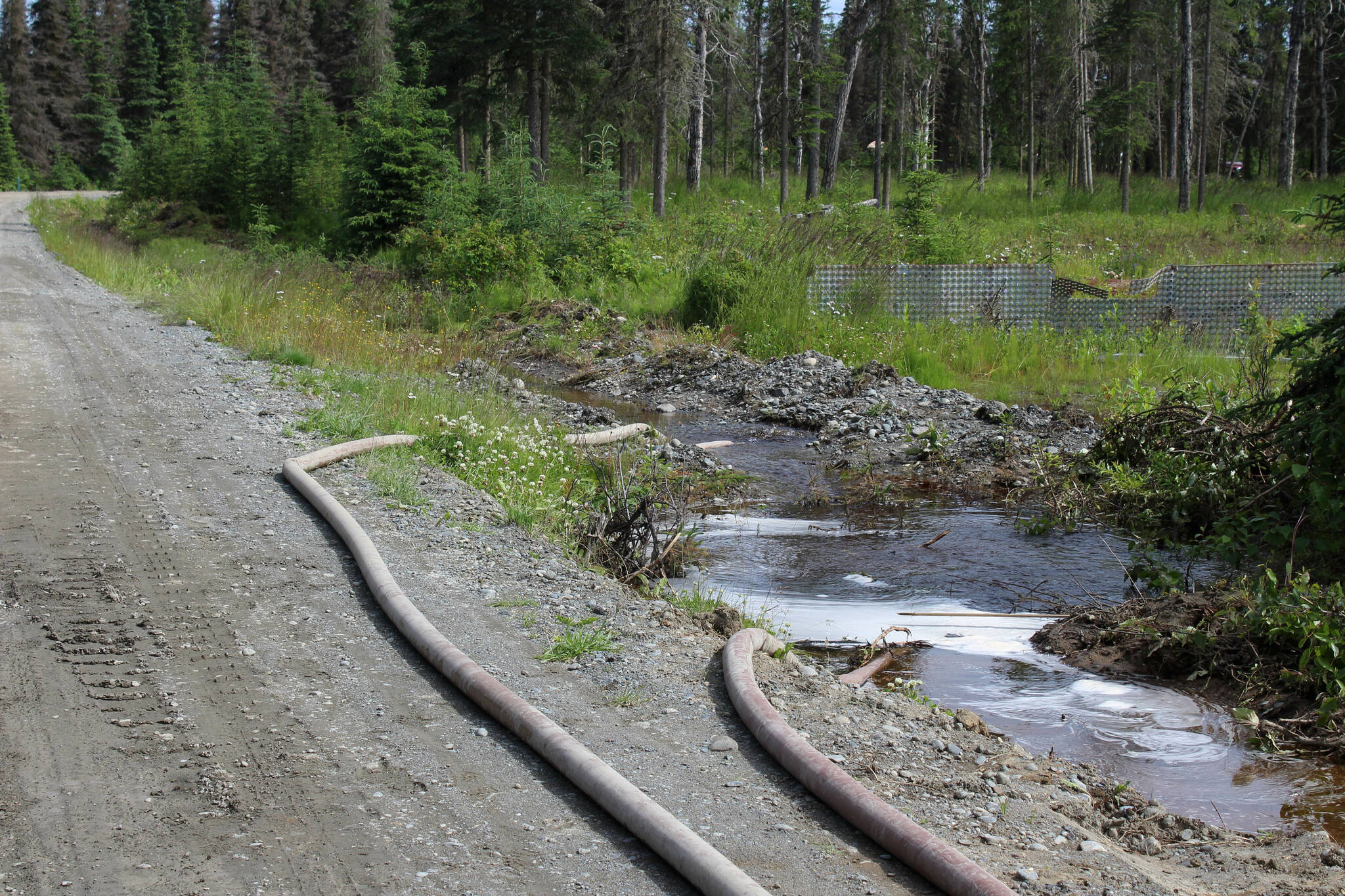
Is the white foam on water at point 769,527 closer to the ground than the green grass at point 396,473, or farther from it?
closer to the ground

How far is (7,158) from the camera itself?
191ft

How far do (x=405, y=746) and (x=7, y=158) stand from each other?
69.0m

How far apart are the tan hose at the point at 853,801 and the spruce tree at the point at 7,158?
67.5 metres

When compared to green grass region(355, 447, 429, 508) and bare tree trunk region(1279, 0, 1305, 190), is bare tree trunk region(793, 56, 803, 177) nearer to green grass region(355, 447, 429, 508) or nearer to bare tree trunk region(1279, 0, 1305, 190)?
bare tree trunk region(1279, 0, 1305, 190)

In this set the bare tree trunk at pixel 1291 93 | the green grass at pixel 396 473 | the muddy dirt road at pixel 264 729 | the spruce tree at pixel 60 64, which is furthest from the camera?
the spruce tree at pixel 60 64

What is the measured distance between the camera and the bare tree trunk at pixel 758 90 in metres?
44.6

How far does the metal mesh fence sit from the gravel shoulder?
11489mm

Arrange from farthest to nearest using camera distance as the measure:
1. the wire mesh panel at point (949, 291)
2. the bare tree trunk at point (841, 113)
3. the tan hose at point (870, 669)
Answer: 1. the bare tree trunk at point (841, 113)
2. the wire mesh panel at point (949, 291)
3. the tan hose at point (870, 669)

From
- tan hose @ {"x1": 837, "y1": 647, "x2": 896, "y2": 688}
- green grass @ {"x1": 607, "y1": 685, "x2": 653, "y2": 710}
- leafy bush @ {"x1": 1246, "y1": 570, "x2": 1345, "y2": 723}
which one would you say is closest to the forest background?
leafy bush @ {"x1": 1246, "y1": 570, "x2": 1345, "y2": 723}

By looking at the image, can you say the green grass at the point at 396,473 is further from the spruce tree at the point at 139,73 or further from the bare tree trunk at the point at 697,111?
the spruce tree at the point at 139,73

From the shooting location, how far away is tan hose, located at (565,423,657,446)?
9.35 metres

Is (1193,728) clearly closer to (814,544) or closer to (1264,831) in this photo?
(1264,831)

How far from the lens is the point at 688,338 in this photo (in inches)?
671

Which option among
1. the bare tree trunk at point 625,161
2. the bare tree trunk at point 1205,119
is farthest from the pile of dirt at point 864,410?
the bare tree trunk at point 1205,119
